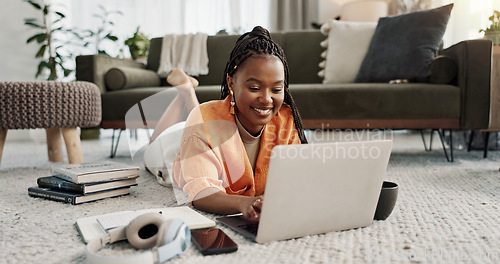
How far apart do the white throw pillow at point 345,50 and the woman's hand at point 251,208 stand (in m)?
1.68

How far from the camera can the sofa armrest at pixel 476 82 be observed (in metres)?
1.83

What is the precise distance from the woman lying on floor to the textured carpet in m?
0.09

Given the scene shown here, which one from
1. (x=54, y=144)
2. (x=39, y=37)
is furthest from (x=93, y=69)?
(x=39, y=37)

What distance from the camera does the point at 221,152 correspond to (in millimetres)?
1016

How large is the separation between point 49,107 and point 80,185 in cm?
70

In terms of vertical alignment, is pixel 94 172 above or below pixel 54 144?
above

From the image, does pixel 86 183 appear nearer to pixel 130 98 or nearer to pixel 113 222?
pixel 113 222

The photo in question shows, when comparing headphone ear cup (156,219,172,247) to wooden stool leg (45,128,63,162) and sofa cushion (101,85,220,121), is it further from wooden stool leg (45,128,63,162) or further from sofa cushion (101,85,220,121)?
wooden stool leg (45,128,63,162)

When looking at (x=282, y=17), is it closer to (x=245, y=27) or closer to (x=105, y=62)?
(x=245, y=27)

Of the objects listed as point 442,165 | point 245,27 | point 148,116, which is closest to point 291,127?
point 148,116

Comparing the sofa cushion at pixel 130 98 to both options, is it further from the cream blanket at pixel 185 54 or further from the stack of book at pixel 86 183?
the stack of book at pixel 86 183

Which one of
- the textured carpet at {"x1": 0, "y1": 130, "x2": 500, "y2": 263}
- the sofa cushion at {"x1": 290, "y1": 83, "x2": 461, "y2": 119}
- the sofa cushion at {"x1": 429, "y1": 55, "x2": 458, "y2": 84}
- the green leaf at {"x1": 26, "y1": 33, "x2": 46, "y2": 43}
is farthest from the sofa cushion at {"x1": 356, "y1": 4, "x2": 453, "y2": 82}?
the green leaf at {"x1": 26, "y1": 33, "x2": 46, "y2": 43}

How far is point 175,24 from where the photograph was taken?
422 cm

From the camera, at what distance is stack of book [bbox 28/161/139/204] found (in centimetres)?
114
